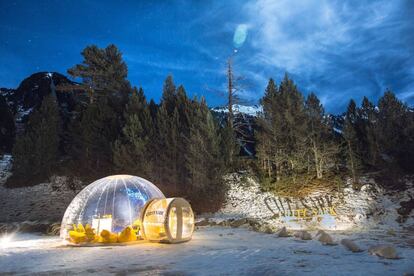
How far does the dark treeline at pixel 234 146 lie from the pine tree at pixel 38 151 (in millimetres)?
86

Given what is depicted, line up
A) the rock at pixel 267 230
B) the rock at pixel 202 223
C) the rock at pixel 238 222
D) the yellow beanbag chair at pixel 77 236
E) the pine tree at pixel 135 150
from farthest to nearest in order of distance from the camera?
1. the pine tree at pixel 135 150
2. the rock at pixel 202 223
3. the rock at pixel 238 222
4. the rock at pixel 267 230
5. the yellow beanbag chair at pixel 77 236

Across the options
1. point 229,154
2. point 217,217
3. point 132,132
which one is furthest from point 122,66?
point 217,217

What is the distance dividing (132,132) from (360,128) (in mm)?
17324

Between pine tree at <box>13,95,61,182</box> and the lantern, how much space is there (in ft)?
67.6

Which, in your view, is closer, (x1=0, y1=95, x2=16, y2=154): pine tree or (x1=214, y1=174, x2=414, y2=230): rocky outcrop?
(x1=214, y1=174, x2=414, y2=230): rocky outcrop

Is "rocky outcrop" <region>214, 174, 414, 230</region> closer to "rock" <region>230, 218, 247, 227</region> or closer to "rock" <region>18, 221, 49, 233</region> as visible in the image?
"rock" <region>230, 218, 247, 227</region>

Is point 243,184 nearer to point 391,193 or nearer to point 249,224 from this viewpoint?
point 249,224

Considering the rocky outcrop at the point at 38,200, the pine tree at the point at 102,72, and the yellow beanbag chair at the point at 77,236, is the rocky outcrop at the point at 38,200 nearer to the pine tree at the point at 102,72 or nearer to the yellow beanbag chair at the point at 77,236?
the pine tree at the point at 102,72

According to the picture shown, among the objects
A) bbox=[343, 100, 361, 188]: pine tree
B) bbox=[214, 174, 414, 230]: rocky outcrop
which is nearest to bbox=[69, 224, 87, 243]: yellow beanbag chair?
bbox=[214, 174, 414, 230]: rocky outcrop

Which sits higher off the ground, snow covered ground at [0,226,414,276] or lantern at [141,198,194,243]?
lantern at [141,198,194,243]

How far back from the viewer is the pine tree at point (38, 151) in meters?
27.9

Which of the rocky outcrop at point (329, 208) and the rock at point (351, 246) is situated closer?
the rock at point (351, 246)

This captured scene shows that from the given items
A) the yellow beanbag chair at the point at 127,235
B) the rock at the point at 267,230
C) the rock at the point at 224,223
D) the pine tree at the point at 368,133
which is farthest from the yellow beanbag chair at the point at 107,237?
the pine tree at the point at 368,133

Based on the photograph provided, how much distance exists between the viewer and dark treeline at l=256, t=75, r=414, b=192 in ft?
72.1
